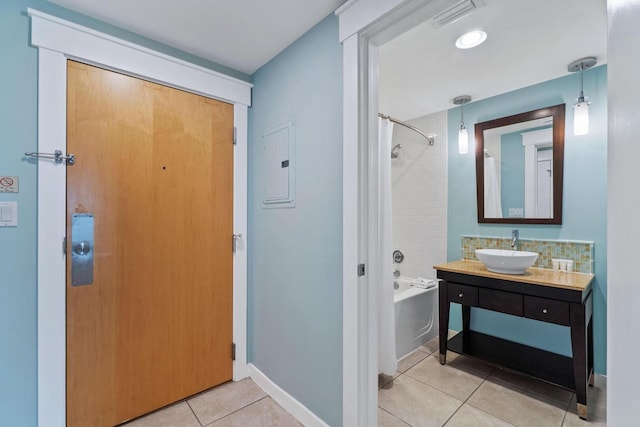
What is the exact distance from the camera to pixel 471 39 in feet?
5.56

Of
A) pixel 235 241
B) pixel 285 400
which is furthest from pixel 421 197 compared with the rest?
pixel 285 400

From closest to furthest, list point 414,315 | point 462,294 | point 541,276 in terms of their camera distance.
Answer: point 541,276, point 462,294, point 414,315

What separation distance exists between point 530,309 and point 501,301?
6.6 inches

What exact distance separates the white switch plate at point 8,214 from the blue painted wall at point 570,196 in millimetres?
3188

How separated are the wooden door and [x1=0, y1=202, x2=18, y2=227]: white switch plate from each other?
200 mm

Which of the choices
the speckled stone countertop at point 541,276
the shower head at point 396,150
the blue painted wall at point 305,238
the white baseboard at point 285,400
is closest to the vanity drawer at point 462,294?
the speckled stone countertop at point 541,276

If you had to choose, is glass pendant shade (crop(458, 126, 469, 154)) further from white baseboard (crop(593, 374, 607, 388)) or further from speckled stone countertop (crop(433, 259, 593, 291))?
white baseboard (crop(593, 374, 607, 388))

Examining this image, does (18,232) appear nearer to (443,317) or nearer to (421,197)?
(443,317)

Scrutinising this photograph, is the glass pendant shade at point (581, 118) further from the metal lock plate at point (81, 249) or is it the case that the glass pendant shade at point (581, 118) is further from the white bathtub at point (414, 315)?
the metal lock plate at point (81, 249)

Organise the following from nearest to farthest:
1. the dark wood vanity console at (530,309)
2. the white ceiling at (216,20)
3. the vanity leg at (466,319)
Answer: the white ceiling at (216,20) < the dark wood vanity console at (530,309) < the vanity leg at (466,319)

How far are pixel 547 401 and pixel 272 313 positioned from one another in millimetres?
1902

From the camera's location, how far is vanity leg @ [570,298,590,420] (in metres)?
1.66

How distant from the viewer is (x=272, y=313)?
192cm

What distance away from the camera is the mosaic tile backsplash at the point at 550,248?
6.72ft
